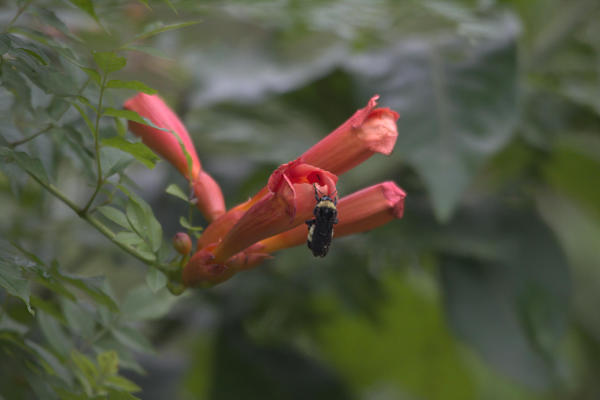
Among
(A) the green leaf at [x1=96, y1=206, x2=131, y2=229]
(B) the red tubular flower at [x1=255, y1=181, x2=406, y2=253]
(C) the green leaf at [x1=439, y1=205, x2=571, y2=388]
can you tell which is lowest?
(C) the green leaf at [x1=439, y1=205, x2=571, y2=388]

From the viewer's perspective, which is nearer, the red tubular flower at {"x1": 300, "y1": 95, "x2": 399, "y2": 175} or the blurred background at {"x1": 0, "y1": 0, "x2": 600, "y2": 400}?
the red tubular flower at {"x1": 300, "y1": 95, "x2": 399, "y2": 175}

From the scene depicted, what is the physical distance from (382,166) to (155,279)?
3.55 feet

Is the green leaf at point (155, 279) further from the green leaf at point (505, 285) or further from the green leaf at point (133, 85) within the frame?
the green leaf at point (505, 285)

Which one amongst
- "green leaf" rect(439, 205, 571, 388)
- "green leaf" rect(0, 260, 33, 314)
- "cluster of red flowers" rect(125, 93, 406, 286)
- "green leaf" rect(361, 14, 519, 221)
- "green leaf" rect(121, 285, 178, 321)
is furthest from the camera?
"green leaf" rect(439, 205, 571, 388)

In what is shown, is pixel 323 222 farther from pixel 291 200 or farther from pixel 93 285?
pixel 93 285

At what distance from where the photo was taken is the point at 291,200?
53cm

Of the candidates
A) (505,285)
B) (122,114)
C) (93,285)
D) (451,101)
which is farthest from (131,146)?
(505,285)

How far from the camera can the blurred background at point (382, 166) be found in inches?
47.2

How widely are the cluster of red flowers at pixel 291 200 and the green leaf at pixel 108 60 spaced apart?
2.8 inches

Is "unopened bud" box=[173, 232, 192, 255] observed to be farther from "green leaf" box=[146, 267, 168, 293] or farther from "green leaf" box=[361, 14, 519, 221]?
"green leaf" box=[361, 14, 519, 221]

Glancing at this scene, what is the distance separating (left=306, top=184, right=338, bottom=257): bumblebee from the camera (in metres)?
0.55

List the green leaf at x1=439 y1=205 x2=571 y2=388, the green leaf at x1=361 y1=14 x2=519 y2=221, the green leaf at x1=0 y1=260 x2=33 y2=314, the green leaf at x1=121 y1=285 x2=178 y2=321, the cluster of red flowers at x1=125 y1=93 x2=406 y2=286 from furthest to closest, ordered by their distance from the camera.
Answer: the green leaf at x1=439 y1=205 x2=571 y2=388
the green leaf at x1=361 y1=14 x2=519 y2=221
the green leaf at x1=121 y1=285 x2=178 y2=321
the cluster of red flowers at x1=125 y1=93 x2=406 y2=286
the green leaf at x1=0 y1=260 x2=33 y2=314

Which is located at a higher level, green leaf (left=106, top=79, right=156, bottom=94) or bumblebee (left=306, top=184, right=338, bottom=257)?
green leaf (left=106, top=79, right=156, bottom=94)

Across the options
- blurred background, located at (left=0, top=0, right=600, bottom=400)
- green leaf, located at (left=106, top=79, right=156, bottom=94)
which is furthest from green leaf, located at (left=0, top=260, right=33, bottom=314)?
blurred background, located at (left=0, top=0, right=600, bottom=400)
